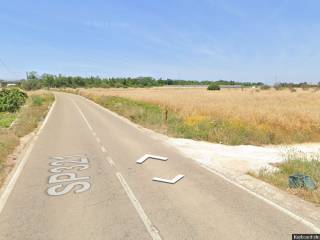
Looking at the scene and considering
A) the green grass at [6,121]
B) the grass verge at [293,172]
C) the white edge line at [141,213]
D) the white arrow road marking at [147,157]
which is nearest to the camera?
the white edge line at [141,213]

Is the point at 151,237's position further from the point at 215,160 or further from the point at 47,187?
the point at 215,160

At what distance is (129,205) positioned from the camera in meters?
6.22

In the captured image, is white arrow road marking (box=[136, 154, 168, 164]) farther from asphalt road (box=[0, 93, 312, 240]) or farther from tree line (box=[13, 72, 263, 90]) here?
tree line (box=[13, 72, 263, 90])

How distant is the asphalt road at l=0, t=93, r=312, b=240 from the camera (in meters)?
5.03

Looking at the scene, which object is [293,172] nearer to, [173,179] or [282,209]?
[282,209]

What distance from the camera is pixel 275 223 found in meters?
5.32

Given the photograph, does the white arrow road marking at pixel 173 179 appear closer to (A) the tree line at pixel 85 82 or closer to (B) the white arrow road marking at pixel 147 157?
(B) the white arrow road marking at pixel 147 157

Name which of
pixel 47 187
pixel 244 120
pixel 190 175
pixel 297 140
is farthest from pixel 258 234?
pixel 244 120

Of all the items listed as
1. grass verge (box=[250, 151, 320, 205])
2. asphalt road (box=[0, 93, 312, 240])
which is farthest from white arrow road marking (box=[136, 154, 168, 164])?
grass verge (box=[250, 151, 320, 205])

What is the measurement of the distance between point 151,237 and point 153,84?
6418 inches

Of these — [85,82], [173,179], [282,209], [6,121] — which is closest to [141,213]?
[173,179]

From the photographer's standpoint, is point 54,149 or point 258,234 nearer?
point 258,234

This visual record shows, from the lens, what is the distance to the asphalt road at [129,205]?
16.5 ft

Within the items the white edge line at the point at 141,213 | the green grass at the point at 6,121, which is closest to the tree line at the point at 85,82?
the green grass at the point at 6,121
